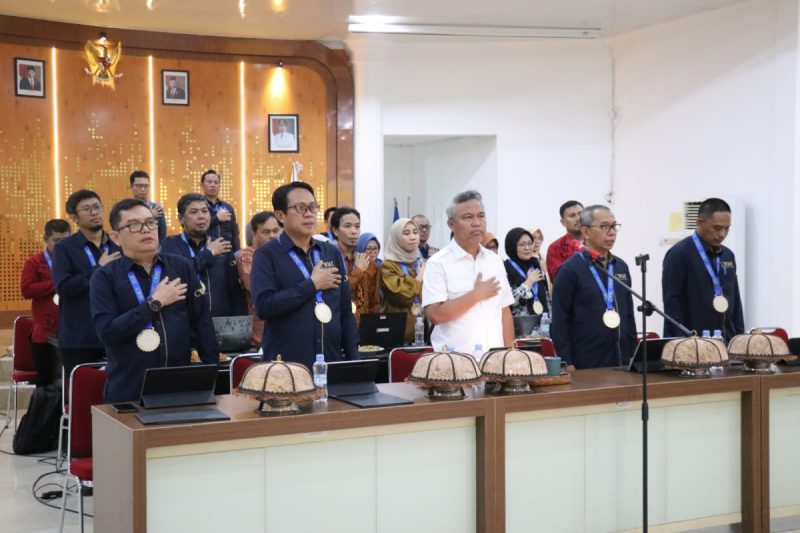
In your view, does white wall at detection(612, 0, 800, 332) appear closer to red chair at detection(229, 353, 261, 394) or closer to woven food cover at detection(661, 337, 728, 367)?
woven food cover at detection(661, 337, 728, 367)

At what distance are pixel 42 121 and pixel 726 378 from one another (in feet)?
25.1

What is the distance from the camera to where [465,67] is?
10.8m

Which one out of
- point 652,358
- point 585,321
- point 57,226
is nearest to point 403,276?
point 585,321

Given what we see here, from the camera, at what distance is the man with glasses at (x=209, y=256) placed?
243 inches

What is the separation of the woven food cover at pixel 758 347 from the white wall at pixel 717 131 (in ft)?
14.1

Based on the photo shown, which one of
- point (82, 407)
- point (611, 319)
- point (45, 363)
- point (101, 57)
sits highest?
point (101, 57)

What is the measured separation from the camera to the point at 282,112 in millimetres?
10570

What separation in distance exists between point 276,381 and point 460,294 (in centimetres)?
129

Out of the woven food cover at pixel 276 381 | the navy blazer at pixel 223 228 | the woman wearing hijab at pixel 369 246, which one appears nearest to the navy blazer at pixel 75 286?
the woman wearing hijab at pixel 369 246

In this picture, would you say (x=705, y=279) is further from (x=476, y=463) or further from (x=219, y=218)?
(x=219, y=218)

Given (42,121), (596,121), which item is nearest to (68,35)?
(42,121)

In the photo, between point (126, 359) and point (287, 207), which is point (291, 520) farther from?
point (287, 207)

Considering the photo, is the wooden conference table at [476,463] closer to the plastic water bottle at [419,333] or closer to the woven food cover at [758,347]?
the woven food cover at [758,347]

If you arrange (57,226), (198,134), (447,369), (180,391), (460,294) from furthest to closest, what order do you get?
(198,134)
(57,226)
(460,294)
(447,369)
(180,391)
